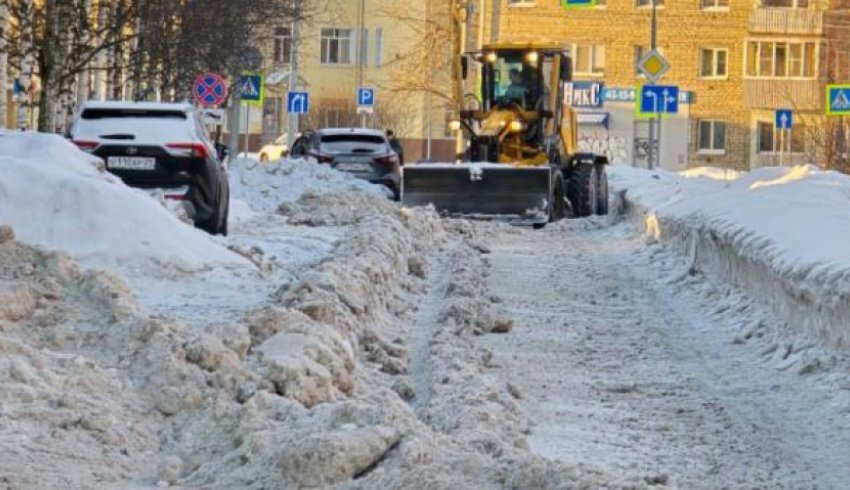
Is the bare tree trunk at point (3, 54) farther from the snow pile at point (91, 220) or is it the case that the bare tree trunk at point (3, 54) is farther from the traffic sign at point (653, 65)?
the traffic sign at point (653, 65)

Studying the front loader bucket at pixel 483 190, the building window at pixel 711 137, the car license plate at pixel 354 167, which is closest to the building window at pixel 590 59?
the building window at pixel 711 137

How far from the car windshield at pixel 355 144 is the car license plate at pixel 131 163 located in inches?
717

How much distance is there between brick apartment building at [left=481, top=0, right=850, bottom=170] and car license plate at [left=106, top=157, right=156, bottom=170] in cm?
5173

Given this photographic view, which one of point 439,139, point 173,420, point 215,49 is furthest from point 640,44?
point 173,420

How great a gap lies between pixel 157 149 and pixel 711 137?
53459 mm

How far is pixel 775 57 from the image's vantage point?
69.4 meters

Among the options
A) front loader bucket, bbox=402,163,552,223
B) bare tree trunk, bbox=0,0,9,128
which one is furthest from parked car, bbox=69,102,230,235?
front loader bucket, bbox=402,163,552,223

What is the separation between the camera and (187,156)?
1788cm

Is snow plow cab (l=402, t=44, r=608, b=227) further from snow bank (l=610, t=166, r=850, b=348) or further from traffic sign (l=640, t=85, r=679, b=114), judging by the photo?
traffic sign (l=640, t=85, r=679, b=114)

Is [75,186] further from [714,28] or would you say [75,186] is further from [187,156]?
[714,28]

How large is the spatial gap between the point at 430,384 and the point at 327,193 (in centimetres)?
1929

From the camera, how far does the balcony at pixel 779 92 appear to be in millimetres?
68812

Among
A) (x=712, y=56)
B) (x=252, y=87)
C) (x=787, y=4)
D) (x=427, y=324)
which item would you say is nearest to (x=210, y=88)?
(x=252, y=87)

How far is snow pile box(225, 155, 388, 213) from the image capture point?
31078mm
